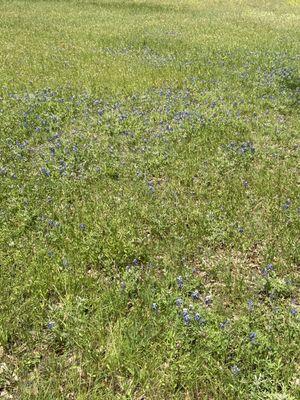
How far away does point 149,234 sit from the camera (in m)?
6.30

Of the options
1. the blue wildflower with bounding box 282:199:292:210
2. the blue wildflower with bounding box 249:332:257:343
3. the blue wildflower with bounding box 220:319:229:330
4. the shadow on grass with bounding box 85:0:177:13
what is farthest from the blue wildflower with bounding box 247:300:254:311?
the shadow on grass with bounding box 85:0:177:13

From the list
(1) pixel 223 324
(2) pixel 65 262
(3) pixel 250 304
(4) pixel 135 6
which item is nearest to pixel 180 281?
(1) pixel 223 324

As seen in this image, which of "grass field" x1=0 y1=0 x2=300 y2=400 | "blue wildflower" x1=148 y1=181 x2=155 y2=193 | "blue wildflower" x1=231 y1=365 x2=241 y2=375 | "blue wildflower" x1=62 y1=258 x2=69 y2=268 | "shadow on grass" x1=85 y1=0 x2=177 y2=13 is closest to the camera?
"blue wildflower" x1=231 y1=365 x2=241 y2=375

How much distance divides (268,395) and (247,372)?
0.32 metres

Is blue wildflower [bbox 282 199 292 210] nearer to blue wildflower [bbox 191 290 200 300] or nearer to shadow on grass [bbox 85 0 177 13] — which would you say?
blue wildflower [bbox 191 290 200 300]

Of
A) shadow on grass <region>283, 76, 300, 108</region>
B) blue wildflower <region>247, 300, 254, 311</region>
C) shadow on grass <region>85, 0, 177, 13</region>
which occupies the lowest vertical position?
blue wildflower <region>247, 300, 254, 311</region>

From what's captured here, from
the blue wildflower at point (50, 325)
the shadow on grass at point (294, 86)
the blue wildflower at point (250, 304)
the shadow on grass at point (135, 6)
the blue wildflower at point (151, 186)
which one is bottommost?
the blue wildflower at point (50, 325)

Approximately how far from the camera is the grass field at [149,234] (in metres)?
4.21

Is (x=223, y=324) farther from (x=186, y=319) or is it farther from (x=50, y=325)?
(x=50, y=325)

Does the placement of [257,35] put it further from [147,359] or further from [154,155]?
[147,359]

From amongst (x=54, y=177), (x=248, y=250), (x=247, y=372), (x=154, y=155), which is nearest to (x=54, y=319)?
(x=247, y=372)

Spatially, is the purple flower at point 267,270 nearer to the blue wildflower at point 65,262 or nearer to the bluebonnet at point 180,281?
the bluebonnet at point 180,281

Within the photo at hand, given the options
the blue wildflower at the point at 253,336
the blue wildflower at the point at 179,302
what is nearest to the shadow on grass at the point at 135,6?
the blue wildflower at the point at 179,302

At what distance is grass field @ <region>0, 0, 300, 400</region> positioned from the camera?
421 centimetres
